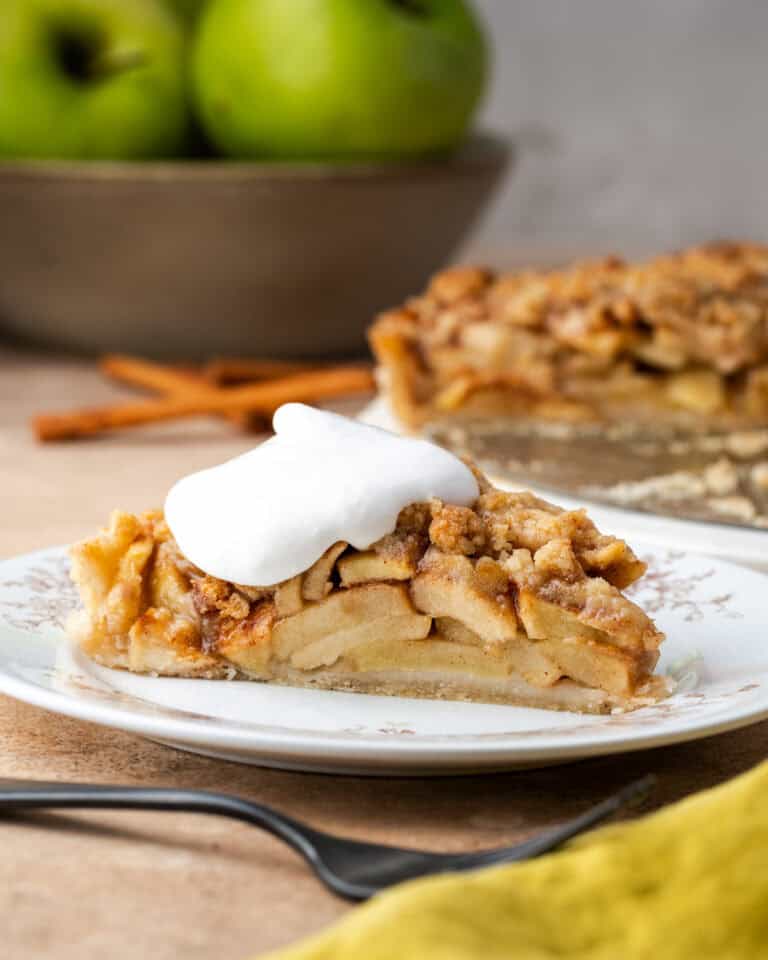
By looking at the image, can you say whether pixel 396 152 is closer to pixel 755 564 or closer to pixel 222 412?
pixel 222 412

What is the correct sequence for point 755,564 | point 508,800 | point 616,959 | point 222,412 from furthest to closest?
point 222,412
point 755,564
point 508,800
point 616,959

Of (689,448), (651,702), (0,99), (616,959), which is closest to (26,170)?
(0,99)

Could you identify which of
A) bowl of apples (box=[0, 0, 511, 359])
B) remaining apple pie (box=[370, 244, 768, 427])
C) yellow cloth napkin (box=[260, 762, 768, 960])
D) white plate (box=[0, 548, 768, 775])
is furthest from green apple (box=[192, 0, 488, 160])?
yellow cloth napkin (box=[260, 762, 768, 960])

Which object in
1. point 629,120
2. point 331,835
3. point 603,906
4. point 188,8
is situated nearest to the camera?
point 603,906

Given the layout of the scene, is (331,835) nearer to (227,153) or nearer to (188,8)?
(227,153)

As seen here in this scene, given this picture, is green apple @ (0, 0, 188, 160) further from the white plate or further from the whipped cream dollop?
the whipped cream dollop

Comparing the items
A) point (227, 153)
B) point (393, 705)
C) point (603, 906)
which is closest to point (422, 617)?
point (393, 705)

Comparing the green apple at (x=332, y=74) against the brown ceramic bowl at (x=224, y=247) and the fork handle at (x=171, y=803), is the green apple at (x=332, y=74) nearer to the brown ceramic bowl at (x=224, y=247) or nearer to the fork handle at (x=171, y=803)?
the brown ceramic bowl at (x=224, y=247)

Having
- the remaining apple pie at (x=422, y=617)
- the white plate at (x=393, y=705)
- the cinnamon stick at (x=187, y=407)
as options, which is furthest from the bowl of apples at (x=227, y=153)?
the remaining apple pie at (x=422, y=617)
